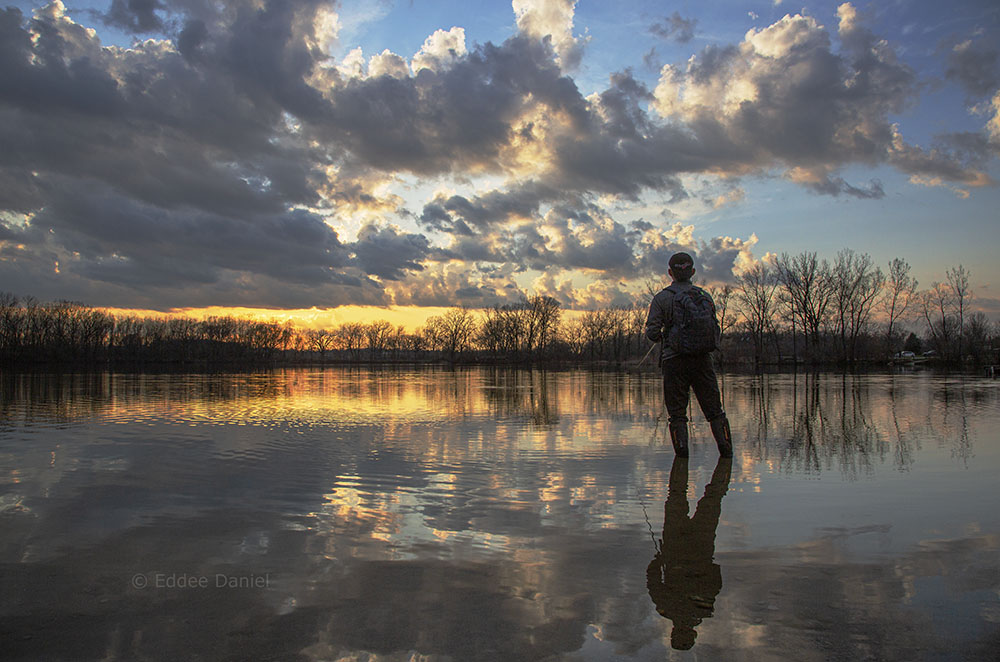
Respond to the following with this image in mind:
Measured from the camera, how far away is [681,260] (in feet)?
22.7

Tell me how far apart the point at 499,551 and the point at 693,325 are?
12.8 ft

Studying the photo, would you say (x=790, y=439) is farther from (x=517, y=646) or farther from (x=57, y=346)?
(x=57, y=346)

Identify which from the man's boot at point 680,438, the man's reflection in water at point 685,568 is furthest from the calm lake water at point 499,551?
the man's boot at point 680,438

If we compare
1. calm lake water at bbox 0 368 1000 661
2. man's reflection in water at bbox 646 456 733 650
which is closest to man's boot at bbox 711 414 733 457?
calm lake water at bbox 0 368 1000 661

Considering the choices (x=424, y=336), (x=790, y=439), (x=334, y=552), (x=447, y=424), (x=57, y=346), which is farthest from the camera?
(x=424, y=336)

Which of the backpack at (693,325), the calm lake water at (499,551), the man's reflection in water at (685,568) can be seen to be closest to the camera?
the calm lake water at (499,551)

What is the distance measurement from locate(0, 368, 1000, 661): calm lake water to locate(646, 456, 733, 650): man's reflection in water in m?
0.01

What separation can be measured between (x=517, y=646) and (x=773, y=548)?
76.9 inches

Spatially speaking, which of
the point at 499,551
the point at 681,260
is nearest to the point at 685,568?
the point at 499,551

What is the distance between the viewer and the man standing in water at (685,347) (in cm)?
660

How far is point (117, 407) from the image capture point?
13344 mm

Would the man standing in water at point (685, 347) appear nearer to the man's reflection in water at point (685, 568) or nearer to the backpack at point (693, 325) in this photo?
the backpack at point (693, 325)

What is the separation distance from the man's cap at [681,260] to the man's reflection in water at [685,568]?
283 cm

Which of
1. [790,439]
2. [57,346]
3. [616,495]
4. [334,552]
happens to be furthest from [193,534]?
[57,346]
